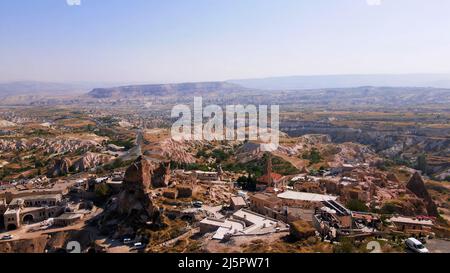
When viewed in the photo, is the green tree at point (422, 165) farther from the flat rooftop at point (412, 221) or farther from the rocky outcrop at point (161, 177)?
the rocky outcrop at point (161, 177)

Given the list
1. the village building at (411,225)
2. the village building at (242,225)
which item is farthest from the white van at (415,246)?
the village building at (242,225)

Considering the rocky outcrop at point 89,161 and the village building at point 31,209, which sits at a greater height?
the village building at point 31,209

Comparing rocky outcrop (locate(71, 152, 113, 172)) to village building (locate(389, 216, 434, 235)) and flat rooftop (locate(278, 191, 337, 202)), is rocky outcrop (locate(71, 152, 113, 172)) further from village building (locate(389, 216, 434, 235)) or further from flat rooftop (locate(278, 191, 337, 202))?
village building (locate(389, 216, 434, 235))

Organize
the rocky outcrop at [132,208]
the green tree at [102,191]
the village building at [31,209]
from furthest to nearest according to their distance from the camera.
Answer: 1. the green tree at [102,191]
2. the village building at [31,209]
3. the rocky outcrop at [132,208]

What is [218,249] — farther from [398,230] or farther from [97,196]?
[97,196]

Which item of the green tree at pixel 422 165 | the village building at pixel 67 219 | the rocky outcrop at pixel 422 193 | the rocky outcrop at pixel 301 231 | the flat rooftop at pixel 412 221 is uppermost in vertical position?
the rocky outcrop at pixel 301 231

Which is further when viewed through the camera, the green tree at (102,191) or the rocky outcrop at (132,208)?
the green tree at (102,191)

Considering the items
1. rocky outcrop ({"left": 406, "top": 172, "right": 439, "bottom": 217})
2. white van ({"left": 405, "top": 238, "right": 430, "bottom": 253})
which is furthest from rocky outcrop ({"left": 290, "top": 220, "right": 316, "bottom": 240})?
rocky outcrop ({"left": 406, "top": 172, "right": 439, "bottom": 217})

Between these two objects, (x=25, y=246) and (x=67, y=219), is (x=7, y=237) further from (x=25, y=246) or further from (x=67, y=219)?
(x=67, y=219)
